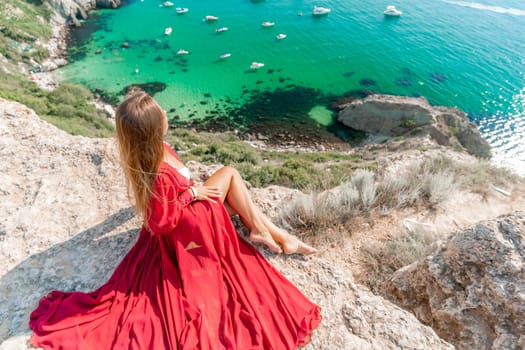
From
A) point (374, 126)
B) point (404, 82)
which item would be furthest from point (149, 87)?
point (404, 82)

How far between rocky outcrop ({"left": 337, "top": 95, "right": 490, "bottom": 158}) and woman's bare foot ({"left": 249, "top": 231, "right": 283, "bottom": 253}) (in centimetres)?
2284

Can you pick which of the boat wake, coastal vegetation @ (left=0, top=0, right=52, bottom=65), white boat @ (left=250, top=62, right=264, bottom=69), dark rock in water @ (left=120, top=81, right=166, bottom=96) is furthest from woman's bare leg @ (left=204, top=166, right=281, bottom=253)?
the boat wake

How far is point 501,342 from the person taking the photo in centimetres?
307

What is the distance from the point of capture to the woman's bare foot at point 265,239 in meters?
4.01

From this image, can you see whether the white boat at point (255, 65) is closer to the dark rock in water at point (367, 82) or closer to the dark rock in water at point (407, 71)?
the dark rock in water at point (367, 82)

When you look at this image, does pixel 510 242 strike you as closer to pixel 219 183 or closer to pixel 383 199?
pixel 383 199

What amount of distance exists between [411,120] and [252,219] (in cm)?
2484


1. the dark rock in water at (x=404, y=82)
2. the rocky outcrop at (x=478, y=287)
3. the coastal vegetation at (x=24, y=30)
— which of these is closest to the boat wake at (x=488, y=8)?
the dark rock in water at (x=404, y=82)

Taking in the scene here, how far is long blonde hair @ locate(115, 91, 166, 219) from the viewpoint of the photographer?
9.27 feet

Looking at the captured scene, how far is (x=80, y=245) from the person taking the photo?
4.30 metres

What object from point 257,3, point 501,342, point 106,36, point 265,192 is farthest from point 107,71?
point 501,342

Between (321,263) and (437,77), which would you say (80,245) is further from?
(437,77)

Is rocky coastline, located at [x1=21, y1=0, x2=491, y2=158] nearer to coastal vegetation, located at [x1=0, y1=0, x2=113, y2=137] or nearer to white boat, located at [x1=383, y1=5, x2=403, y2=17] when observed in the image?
coastal vegetation, located at [x1=0, y1=0, x2=113, y2=137]

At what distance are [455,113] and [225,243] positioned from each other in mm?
27716
